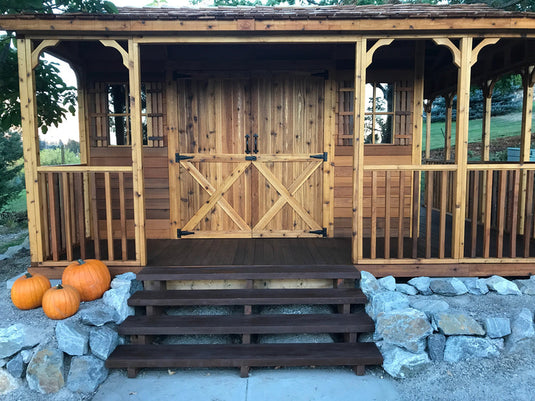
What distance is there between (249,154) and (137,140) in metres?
1.73

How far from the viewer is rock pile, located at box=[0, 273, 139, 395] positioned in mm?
3129

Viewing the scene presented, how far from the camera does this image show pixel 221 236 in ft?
18.1

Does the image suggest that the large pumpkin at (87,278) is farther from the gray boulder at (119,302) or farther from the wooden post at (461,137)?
the wooden post at (461,137)

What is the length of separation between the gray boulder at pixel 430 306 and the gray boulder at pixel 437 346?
0.64 ft

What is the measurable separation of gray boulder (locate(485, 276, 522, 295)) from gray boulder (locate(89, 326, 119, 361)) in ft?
11.4

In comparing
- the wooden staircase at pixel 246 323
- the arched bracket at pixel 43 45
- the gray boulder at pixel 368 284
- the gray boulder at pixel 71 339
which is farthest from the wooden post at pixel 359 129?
the arched bracket at pixel 43 45

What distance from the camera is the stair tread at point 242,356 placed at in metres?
3.22

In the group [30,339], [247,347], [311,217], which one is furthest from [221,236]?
[30,339]

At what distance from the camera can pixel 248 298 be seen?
374 cm

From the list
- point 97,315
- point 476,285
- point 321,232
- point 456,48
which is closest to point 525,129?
point 456,48

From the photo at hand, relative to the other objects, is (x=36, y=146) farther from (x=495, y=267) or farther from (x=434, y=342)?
(x=495, y=267)

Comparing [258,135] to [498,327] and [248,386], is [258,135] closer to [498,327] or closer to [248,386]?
[248,386]

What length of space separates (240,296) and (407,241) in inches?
95.0

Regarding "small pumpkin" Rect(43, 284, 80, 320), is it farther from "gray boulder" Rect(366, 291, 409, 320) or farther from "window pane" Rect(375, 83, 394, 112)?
"window pane" Rect(375, 83, 394, 112)
